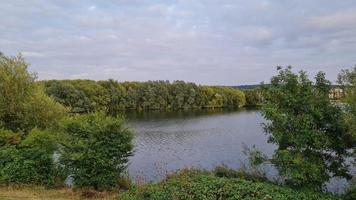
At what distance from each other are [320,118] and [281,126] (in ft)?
3.83

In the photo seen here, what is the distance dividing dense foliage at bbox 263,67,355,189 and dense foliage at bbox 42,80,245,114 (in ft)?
285

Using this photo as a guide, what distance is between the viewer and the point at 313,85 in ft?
42.3

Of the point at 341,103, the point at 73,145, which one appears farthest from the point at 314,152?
the point at 73,145

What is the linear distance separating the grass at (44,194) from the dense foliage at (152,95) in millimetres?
82611

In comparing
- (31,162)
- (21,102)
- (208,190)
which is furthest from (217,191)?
(21,102)

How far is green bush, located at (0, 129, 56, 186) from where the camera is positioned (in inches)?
613

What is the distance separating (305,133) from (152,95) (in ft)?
332

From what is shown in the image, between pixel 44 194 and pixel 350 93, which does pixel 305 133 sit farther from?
pixel 44 194

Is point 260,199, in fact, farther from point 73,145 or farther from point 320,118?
point 73,145

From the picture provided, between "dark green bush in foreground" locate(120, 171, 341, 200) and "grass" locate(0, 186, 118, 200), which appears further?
"grass" locate(0, 186, 118, 200)

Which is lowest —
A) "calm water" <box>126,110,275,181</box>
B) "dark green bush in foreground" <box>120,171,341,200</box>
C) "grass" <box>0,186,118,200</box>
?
"calm water" <box>126,110,275,181</box>

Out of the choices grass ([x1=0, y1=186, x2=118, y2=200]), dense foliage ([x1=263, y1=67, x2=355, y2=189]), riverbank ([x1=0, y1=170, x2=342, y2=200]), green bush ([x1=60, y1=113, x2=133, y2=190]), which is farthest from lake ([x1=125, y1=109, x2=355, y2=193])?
grass ([x1=0, y1=186, x2=118, y2=200])

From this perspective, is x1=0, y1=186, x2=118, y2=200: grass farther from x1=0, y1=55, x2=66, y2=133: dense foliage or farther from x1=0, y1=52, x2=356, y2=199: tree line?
x1=0, y1=55, x2=66, y2=133: dense foliage

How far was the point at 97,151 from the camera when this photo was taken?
48.1ft
